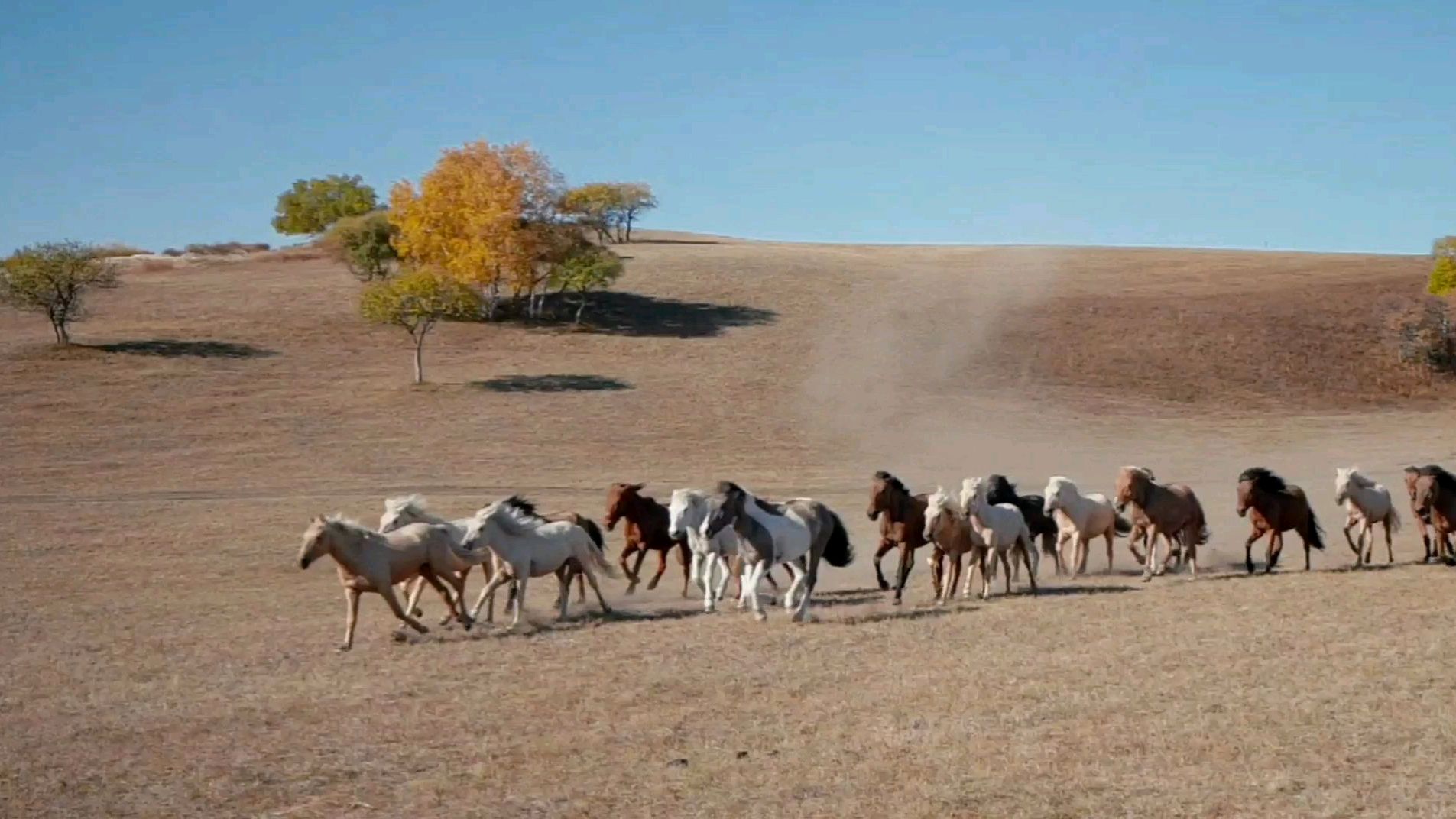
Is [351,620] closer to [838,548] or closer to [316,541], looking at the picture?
[316,541]

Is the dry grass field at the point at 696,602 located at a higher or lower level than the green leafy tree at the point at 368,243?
lower

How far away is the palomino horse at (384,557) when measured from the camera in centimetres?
1616

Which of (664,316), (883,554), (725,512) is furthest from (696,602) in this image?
(664,316)

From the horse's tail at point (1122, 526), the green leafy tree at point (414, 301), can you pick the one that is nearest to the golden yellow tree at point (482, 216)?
the green leafy tree at point (414, 301)

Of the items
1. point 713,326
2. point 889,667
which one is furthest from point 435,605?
point 713,326

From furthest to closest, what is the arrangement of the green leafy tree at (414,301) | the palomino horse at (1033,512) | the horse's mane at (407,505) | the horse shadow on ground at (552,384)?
the green leafy tree at (414,301), the horse shadow on ground at (552,384), the palomino horse at (1033,512), the horse's mane at (407,505)

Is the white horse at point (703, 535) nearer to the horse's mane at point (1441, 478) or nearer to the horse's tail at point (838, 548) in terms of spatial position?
the horse's tail at point (838, 548)

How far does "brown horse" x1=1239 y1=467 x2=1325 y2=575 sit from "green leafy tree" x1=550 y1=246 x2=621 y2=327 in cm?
4355

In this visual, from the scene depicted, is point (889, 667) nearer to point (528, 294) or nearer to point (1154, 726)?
point (1154, 726)

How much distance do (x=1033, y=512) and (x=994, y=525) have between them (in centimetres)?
273

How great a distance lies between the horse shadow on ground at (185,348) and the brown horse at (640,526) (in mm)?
36314

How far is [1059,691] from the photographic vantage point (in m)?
12.2

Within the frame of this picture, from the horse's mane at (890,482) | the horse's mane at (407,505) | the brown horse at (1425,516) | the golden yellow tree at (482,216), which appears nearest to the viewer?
the horse's mane at (407,505)

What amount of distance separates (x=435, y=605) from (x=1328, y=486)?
77.4 ft
